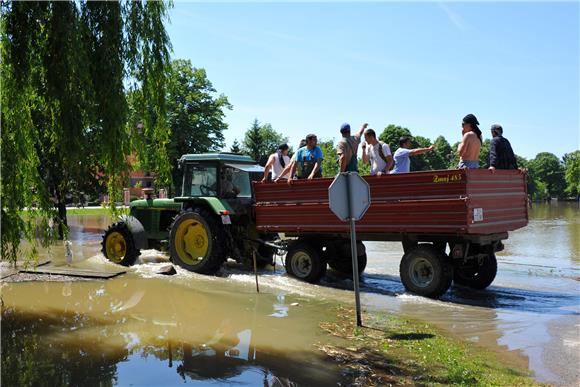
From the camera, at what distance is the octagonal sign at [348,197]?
7020 millimetres

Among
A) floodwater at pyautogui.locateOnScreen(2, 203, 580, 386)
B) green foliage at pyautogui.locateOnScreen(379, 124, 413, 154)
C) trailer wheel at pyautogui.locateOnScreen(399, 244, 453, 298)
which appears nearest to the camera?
floodwater at pyautogui.locateOnScreen(2, 203, 580, 386)

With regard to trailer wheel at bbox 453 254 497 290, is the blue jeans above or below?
above

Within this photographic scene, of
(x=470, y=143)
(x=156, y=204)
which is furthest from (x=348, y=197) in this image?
(x=156, y=204)

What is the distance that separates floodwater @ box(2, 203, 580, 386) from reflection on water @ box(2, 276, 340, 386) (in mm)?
15

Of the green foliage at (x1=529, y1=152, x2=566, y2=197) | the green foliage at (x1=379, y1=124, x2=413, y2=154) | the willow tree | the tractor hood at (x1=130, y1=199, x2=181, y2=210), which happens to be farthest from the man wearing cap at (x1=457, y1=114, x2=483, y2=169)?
the green foliage at (x1=529, y1=152, x2=566, y2=197)

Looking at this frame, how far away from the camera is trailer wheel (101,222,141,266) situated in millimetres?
12367

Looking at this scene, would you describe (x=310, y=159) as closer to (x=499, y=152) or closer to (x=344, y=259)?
(x=344, y=259)

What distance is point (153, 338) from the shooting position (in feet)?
21.5

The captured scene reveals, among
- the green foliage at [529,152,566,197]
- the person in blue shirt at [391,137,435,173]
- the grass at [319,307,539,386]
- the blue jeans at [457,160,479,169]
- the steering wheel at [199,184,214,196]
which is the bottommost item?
the grass at [319,307,539,386]

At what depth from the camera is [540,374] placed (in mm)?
5285

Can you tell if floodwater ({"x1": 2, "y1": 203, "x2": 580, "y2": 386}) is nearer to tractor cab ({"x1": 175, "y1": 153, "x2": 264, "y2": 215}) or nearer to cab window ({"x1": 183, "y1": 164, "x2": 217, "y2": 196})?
tractor cab ({"x1": 175, "y1": 153, "x2": 264, "y2": 215})

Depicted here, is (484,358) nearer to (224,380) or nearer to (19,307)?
(224,380)

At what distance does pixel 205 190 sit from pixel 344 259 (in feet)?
11.5

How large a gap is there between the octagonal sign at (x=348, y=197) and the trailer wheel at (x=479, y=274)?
146 inches
